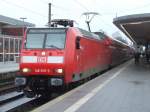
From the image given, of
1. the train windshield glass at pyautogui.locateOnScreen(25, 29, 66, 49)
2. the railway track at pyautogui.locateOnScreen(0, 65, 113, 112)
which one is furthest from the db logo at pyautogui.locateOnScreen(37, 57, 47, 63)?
the railway track at pyautogui.locateOnScreen(0, 65, 113, 112)

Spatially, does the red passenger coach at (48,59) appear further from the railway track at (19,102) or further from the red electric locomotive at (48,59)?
the railway track at (19,102)

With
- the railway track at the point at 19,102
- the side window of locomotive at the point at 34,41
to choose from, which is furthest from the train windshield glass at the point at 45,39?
the railway track at the point at 19,102

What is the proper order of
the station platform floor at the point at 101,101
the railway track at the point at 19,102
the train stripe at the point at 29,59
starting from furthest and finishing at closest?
the train stripe at the point at 29,59 < the railway track at the point at 19,102 < the station platform floor at the point at 101,101

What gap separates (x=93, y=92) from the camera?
1538cm

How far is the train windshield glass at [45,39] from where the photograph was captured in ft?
56.3

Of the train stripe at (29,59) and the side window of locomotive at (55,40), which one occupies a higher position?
the side window of locomotive at (55,40)

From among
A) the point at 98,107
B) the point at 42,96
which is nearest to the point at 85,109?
the point at 98,107

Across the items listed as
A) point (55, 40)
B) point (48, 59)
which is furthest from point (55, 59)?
point (55, 40)

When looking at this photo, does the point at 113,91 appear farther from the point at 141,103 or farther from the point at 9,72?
the point at 9,72

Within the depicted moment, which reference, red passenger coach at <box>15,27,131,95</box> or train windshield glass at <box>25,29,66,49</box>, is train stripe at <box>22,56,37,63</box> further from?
train windshield glass at <box>25,29,66,49</box>

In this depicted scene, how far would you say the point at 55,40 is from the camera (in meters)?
17.3

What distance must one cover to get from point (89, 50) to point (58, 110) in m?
10.6

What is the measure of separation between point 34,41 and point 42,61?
1129 mm

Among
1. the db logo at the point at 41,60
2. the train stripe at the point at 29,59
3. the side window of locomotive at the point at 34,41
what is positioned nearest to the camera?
the db logo at the point at 41,60
